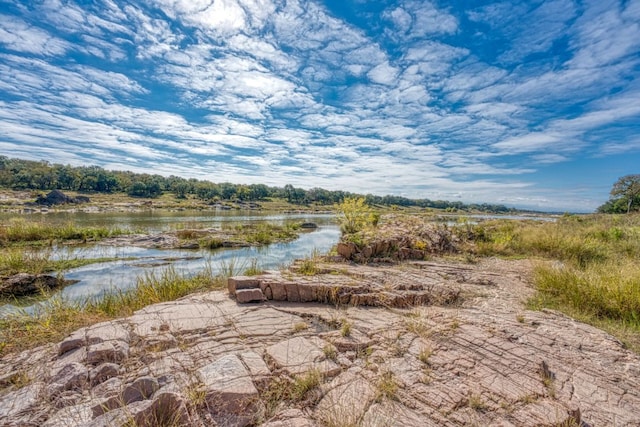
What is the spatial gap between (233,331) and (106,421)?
2110 mm

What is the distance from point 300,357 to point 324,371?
0.45 m

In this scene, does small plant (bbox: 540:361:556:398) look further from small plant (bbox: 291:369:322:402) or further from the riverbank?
the riverbank

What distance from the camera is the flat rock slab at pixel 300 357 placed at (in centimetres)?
346

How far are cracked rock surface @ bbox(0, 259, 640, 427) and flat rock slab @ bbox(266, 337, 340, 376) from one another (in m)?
0.02

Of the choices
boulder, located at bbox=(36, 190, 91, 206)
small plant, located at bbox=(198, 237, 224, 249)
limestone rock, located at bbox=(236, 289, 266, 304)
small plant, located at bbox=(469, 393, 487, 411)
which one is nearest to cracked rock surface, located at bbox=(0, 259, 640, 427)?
small plant, located at bbox=(469, 393, 487, 411)

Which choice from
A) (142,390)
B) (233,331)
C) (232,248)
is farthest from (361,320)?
(232,248)

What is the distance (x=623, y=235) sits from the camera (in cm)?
1391

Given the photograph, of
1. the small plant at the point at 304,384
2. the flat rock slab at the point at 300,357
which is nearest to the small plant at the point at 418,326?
the flat rock slab at the point at 300,357

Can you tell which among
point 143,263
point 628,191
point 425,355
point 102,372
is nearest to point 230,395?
point 102,372

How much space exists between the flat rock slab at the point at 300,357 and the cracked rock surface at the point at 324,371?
0.02 meters

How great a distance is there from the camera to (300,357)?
3.73 meters

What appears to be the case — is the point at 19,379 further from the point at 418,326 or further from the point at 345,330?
the point at 418,326

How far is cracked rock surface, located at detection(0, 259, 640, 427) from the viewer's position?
277cm

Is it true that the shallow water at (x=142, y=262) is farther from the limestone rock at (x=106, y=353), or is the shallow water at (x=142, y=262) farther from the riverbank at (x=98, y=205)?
the riverbank at (x=98, y=205)
